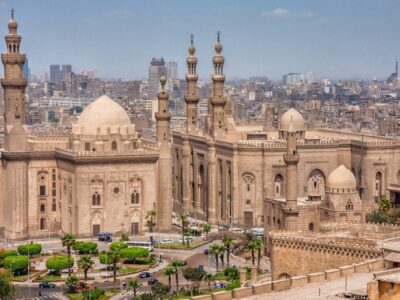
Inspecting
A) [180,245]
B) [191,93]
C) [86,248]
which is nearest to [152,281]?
[86,248]

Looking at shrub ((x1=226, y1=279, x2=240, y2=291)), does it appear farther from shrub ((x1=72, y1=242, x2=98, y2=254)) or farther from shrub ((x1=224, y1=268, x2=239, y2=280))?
shrub ((x1=72, y1=242, x2=98, y2=254))

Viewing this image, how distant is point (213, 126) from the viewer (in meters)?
73.7

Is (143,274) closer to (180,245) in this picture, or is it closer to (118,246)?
(118,246)

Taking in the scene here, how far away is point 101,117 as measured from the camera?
68875 mm

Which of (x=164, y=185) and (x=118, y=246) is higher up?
(x=164, y=185)

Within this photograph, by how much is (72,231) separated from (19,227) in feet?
11.7

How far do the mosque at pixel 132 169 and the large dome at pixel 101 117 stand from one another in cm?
7

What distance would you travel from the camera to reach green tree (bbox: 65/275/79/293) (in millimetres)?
50719

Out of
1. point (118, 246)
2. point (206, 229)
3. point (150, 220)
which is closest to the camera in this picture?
point (118, 246)

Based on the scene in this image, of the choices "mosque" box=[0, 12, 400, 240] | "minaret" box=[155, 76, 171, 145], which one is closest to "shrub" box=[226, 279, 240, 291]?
"mosque" box=[0, 12, 400, 240]

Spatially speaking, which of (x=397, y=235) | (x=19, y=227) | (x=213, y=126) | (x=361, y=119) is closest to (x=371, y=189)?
(x=213, y=126)

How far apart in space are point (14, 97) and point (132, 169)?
9077 mm

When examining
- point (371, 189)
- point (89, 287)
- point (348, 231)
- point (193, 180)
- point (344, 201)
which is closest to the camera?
point (348, 231)

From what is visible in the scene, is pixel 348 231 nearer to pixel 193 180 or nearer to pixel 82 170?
pixel 82 170
